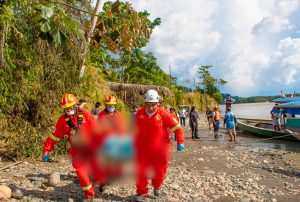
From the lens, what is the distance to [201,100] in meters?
53.6

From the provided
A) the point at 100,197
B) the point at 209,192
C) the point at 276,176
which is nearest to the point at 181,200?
the point at 209,192

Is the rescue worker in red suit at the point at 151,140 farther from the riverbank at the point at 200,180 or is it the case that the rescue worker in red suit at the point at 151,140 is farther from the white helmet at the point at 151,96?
the riverbank at the point at 200,180

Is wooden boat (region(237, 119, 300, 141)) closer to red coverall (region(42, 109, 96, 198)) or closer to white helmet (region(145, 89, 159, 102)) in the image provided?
white helmet (region(145, 89, 159, 102))

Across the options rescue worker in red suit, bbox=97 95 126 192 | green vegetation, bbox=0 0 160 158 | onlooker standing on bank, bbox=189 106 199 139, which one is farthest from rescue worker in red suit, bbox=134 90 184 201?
onlooker standing on bank, bbox=189 106 199 139

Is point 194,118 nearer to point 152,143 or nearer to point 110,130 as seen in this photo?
point 110,130

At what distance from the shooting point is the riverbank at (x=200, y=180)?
6.09 meters

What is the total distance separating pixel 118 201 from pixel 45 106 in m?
5.00

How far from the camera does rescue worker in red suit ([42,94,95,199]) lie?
5.22 meters

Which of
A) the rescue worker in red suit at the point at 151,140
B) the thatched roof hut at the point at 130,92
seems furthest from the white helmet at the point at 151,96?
the thatched roof hut at the point at 130,92

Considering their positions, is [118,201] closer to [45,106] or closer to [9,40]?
[45,106]

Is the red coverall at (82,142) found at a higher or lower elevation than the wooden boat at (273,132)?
higher

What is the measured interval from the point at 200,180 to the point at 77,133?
367 cm

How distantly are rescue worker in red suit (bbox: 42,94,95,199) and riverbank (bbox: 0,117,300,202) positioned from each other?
709 mm

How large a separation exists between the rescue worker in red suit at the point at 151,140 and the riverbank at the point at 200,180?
50 centimetres
